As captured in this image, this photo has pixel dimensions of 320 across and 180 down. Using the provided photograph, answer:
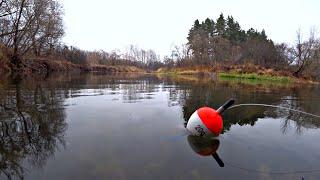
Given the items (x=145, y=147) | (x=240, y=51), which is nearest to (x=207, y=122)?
(x=145, y=147)

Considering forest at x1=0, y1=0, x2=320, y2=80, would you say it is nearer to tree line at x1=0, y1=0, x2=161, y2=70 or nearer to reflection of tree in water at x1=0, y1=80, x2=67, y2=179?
tree line at x1=0, y1=0, x2=161, y2=70

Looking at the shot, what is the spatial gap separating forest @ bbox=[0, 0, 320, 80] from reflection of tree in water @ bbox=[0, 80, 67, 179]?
82.0ft

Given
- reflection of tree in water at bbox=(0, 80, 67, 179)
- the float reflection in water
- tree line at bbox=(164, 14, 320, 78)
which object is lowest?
the float reflection in water

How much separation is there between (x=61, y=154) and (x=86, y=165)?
0.75 meters

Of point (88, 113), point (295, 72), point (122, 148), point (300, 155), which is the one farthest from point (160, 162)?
point (295, 72)

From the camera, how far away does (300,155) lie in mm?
5863

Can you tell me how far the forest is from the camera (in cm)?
3359

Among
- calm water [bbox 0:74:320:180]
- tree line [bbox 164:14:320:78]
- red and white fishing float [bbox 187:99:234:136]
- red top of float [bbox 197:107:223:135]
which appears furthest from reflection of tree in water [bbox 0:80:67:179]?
tree line [bbox 164:14:320:78]

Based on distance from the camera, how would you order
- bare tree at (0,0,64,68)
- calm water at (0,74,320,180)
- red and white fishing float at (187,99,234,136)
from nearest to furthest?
calm water at (0,74,320,180), red and white fishing float at (187,99,234,136), bare tree at (0,0,64,68)

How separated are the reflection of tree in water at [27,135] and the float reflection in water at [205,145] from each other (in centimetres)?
291

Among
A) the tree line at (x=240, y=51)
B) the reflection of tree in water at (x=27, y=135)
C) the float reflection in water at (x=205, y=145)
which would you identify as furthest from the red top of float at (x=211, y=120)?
the tree line at (x=240, y=51)

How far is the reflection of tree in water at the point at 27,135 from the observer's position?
15.9ft

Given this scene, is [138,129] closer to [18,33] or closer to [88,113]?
[88,113]

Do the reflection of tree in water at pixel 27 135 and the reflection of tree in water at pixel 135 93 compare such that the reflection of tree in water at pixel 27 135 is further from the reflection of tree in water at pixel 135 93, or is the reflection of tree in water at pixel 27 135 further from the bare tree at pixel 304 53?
the bare tree at pixel 304 53
